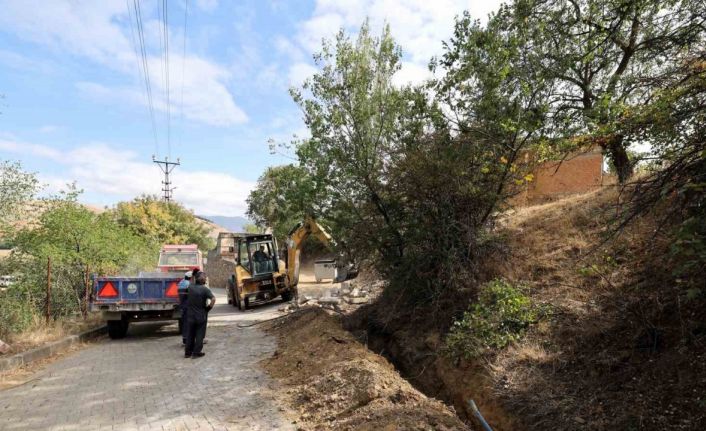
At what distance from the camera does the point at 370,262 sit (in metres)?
10.5

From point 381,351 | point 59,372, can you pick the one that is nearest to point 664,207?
point 381,351

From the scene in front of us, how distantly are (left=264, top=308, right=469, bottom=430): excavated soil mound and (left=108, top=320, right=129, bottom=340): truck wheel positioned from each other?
4.56m

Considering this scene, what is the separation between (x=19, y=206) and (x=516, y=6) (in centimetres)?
1559

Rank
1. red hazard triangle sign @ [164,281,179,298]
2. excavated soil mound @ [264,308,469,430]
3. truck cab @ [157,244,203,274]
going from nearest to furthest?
excavated soil mound @ [264,308,469,430] < red hazard triangle sign @ [164,281,179,298] < truck cab @ [157,244,203,274]

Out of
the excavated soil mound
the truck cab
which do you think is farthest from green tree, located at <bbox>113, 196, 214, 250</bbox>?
the excavated soil mound

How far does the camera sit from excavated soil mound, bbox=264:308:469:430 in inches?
181

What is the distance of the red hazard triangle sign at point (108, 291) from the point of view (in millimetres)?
10016

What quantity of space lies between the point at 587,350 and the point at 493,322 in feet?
4.82

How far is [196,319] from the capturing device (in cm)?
870

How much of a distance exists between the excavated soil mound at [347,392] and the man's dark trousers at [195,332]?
4.87 ft

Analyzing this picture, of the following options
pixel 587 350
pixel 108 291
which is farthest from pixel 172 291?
pixel 587 350

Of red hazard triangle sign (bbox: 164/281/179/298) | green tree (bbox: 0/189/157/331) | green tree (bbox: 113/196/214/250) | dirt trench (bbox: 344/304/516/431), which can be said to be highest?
Result: green tree (bbox: 113/196/214/250)

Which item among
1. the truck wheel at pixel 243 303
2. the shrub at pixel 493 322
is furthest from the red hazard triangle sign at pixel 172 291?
the shrub at pixel 493 322

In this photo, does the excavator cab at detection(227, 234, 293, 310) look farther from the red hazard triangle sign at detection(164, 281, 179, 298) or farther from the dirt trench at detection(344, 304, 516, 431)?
the dirt trench at detection(344, 304, 516, 431)
